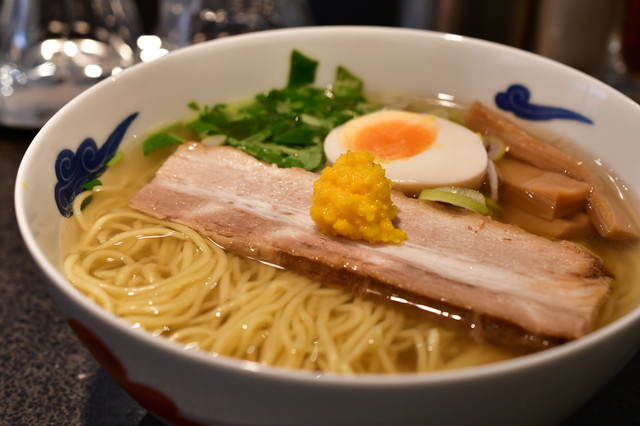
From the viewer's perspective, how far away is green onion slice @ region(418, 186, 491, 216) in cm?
157

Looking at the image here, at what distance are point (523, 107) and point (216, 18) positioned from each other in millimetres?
1562

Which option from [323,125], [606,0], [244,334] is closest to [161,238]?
[244,334]

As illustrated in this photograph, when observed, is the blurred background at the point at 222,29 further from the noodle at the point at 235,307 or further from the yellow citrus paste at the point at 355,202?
the yellow citrus paste at the point at 355,202

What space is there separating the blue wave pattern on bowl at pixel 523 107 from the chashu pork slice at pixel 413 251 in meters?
0.56

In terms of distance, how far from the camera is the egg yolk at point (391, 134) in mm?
1781

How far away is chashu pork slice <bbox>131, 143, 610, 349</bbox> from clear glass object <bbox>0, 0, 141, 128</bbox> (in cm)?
129

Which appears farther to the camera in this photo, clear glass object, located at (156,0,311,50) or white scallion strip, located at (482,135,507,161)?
clear glass object, located at (156,0,311,50)

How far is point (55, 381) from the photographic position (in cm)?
149

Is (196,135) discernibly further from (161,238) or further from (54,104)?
(54,104)

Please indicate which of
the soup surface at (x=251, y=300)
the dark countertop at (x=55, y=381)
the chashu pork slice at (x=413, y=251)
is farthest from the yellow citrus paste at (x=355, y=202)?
the dark countertop at (x=55, y=381)

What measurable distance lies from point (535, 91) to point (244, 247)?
3.42 feet

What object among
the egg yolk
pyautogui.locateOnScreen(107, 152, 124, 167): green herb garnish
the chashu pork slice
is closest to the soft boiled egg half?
the egg yolk

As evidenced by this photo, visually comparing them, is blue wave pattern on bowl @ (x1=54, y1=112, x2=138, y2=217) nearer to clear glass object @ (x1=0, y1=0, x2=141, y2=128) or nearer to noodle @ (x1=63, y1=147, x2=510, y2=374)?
noodle @ (x1=63, y1=147, x2=510, y2=374)

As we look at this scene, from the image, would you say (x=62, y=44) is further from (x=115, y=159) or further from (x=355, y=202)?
(x=355, y=202)
